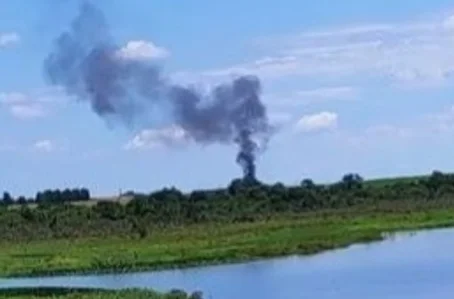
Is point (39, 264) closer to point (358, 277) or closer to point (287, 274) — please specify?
point (287, 274)

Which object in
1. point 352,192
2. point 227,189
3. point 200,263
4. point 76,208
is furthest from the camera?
point 227,189

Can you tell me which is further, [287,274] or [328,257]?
[328,257]

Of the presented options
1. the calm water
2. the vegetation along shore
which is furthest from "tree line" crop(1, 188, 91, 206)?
the calm water

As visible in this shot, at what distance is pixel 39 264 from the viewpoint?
6781 centimetres

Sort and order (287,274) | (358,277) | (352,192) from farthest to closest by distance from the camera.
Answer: (352,192) → (287,274) → (358,277)

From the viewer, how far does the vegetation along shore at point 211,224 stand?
2694 inches

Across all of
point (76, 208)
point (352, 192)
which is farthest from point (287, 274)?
point (352, 192)

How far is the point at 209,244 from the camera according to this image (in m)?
73.1

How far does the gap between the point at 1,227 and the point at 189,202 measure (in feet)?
64.2

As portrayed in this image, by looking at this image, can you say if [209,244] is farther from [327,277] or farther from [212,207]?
[212,207]

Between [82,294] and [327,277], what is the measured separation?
10875mm

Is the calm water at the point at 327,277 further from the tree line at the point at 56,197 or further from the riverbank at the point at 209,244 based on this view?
the tree line at the point at 56,197

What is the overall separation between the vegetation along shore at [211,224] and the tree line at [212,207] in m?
0.09

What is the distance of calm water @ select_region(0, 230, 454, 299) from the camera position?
162 feet
